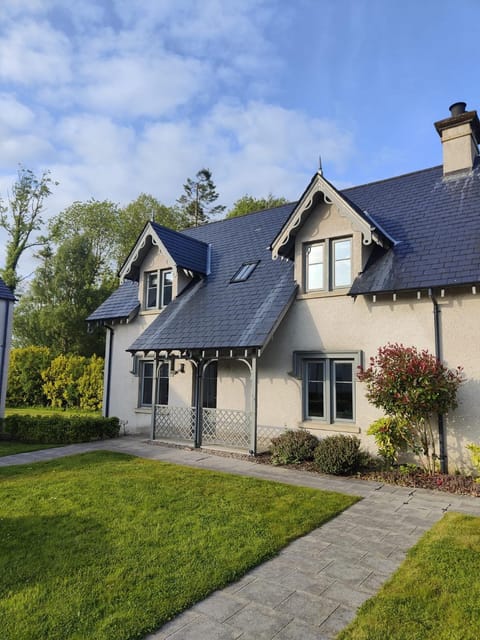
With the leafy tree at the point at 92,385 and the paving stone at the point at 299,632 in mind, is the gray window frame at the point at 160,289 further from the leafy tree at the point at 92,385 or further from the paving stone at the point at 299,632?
the paving stone at the point at 299,632

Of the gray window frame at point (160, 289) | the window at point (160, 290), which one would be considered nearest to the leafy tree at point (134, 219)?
the window at point (160, 290)

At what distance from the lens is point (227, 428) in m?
13.1

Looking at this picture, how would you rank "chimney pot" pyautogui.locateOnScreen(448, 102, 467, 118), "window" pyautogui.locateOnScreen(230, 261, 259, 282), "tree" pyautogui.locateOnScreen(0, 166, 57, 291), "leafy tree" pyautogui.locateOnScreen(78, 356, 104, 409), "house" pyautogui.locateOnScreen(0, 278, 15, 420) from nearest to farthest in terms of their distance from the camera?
"chimney pot" pyautogui.locateOnScreen(448, 102, 467, 118) → "window" pyautogui.locateOnScreen(230, 261, 259, 282) → "house" pyautogui.locateOnScreen(0, 278, 15, 420) → "leafy tree" pyautogui.locateOnScreen(78, 356, 104, 409) → "tree" pyautogui.locateOnScreen(0, 166, 57, 291)

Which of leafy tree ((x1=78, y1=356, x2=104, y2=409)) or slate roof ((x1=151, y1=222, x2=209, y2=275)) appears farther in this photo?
leafy tree ((x1=78, y1=356, x2=104, y2=409))

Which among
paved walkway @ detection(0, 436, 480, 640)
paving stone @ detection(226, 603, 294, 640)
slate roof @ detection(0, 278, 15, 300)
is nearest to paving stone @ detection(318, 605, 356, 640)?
paved walkway @ detection(0, 436, 480, 640)

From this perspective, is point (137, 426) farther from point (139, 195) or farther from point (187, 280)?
point (139, 195)

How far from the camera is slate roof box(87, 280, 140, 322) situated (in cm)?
1680

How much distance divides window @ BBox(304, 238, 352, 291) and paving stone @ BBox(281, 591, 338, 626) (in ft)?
28.9

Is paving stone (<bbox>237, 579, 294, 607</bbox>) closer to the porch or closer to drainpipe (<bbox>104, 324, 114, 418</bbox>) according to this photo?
the porch

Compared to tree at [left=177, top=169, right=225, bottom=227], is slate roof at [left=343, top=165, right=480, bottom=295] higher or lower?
lower

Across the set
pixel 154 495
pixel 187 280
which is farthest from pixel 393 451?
pixel 187 280

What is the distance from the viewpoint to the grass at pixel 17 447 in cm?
1221

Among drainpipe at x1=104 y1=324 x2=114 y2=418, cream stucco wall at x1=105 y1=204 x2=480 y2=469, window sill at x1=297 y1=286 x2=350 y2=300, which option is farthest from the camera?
drainpipe at x1=104 y1=324 x2=114 y2=418

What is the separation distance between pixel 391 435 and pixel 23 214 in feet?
128
